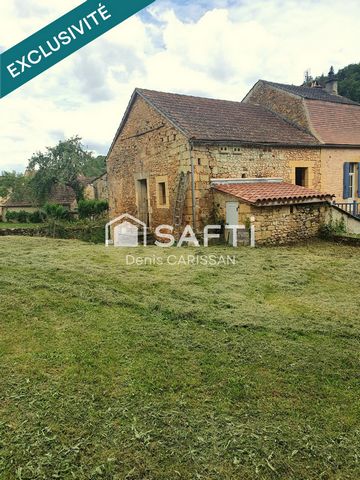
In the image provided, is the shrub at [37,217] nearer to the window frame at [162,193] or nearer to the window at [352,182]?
the window frame at [162,193]

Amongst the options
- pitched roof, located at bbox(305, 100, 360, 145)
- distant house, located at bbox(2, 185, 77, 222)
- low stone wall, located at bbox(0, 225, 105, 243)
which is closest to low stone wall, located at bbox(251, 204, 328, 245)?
pitched roof, located at bbox(305, 100, 360, 145)

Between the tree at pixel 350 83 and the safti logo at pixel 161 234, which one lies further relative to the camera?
the tree at pixel 350 83

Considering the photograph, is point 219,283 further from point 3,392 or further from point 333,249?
point 333,249

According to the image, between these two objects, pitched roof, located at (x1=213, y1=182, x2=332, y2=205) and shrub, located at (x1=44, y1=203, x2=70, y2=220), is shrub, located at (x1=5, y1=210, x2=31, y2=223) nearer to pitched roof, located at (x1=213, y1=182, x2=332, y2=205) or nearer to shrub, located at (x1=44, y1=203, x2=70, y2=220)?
shrub, located at (x1=44, y1=203, x2=70, y2=220)

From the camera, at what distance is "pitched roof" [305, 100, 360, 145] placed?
15.0 metres

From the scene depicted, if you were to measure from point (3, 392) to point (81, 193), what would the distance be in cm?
3407

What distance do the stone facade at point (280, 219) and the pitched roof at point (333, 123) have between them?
17.9 feet

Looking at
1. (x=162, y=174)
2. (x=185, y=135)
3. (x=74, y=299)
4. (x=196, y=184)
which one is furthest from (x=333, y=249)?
(x=74, y=299)

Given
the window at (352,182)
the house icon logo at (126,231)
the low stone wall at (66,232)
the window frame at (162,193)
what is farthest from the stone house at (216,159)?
the low stone wall at (66,232)

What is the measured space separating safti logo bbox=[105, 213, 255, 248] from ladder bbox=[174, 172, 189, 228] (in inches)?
16.9

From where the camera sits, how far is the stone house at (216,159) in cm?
1105

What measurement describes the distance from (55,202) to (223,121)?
2711 cm

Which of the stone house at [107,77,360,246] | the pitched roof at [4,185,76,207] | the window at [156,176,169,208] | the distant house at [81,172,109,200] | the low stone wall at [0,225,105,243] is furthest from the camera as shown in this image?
the distant house at [81,172,109,200]

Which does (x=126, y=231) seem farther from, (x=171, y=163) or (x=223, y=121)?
(x=223, y=121)
